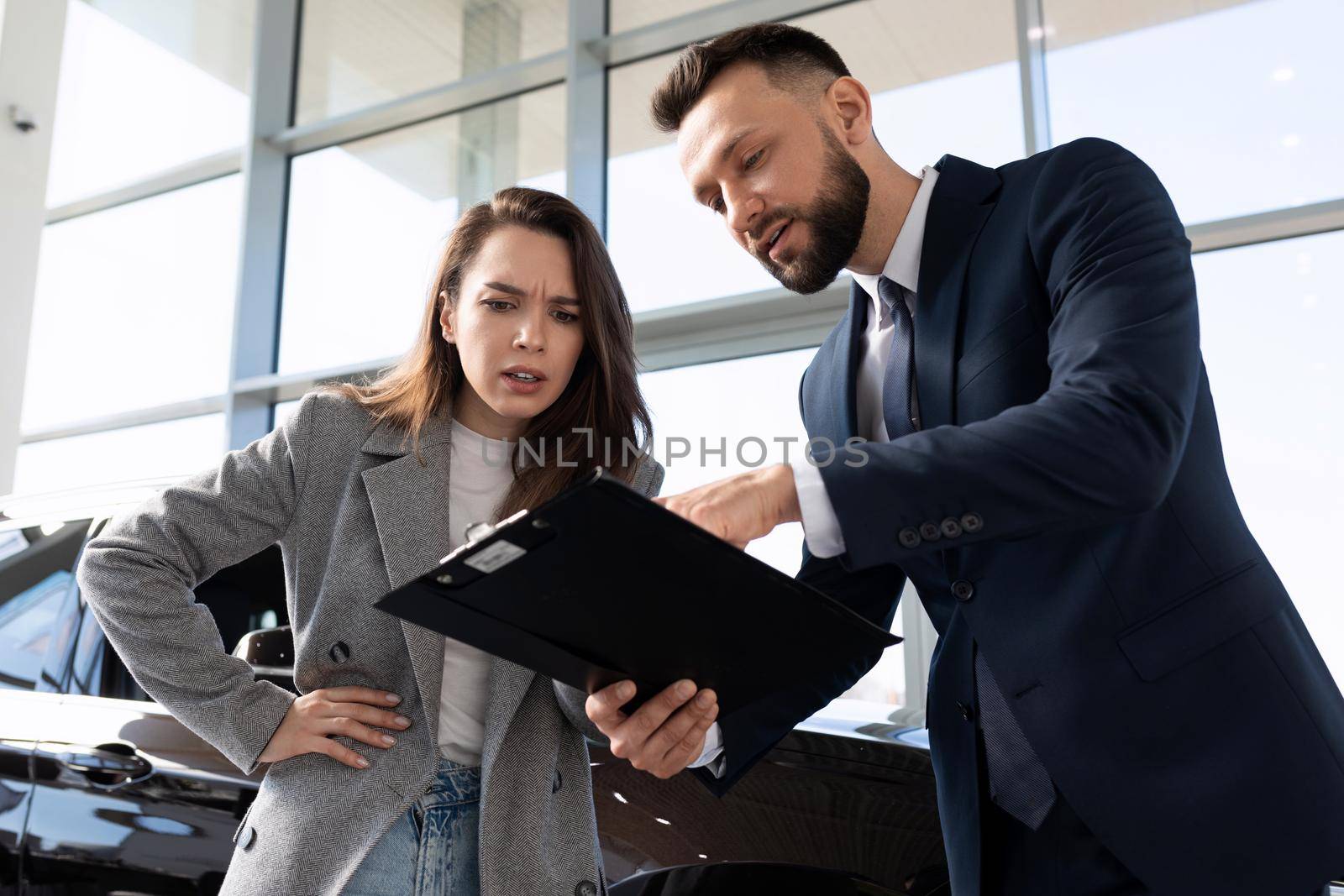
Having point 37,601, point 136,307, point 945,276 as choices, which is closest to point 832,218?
point 945,276

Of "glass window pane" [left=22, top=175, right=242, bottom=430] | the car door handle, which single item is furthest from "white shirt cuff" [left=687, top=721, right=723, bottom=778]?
"glass window pane" [left=22, top=175, right=242, bottom=430]

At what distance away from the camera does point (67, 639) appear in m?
2.39

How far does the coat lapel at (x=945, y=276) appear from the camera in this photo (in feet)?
4.04

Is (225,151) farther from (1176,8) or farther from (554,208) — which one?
(554,208)

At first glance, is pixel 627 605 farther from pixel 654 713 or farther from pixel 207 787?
pixel 207 787

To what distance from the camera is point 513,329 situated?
151 centimetres

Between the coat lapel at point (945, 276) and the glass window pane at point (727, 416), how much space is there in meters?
2.45

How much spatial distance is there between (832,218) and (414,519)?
619 millimetres

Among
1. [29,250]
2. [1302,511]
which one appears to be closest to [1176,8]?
[1302,511]

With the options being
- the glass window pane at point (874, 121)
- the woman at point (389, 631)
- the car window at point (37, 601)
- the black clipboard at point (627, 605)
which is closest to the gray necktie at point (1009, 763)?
the black clipboard at point (627, 605)

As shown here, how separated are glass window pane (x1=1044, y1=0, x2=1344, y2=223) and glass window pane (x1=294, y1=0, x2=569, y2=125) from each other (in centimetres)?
241

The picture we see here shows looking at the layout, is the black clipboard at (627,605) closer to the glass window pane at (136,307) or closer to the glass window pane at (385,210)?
the glass window pane at (385,210)

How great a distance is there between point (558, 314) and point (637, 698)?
1.87ft

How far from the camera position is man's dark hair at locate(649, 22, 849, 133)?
4.91 feet
